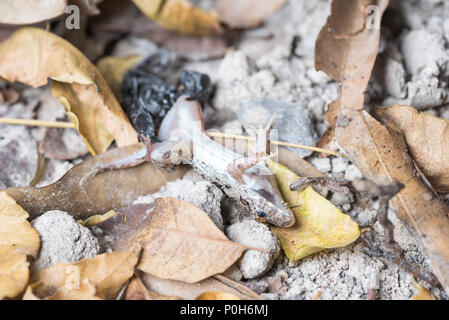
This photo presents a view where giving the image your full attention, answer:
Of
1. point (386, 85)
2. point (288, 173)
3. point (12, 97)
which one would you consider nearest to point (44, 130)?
point (12, 97)

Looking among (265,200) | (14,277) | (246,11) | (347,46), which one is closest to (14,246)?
(14,277)

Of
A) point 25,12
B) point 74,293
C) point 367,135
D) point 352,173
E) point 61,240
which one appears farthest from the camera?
point 25,12

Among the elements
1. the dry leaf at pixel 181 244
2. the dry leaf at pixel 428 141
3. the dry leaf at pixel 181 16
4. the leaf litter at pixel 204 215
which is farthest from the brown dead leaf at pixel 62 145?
the dry leaf at pixel 428 141

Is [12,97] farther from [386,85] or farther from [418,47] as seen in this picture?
[418,47]

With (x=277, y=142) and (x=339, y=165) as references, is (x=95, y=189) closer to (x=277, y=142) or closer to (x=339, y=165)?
(x=277, y=142)

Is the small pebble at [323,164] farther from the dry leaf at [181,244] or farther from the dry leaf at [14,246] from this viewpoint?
the dry leaf at [14,246]

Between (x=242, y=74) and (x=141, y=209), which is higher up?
(x=242, y=74)

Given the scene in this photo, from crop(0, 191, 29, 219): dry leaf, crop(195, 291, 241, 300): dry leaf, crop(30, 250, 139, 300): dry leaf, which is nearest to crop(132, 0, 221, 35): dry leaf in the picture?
crop(0, 191, 29, 219): dry leaf
